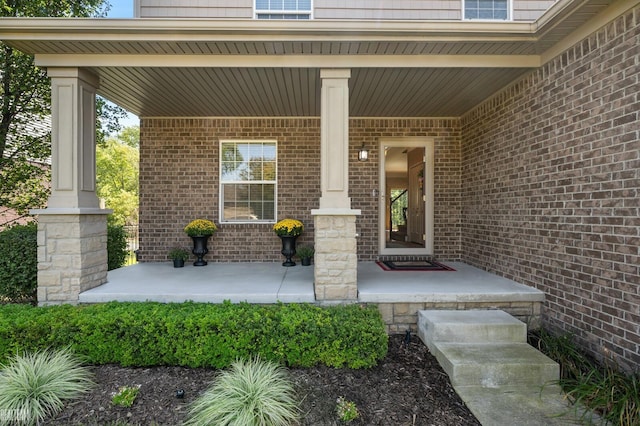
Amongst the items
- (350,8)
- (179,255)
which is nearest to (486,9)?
(350,8)

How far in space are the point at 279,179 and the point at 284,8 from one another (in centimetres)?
281

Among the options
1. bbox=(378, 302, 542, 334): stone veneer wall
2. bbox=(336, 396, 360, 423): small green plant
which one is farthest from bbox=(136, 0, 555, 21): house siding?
bbox=(336, 396, 360, 423): small green plant

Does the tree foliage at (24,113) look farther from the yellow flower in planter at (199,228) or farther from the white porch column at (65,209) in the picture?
the yellow flower in planter at (199,228)

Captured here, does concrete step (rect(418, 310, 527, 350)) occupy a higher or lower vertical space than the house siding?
lower

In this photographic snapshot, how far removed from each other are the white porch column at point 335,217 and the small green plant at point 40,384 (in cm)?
233

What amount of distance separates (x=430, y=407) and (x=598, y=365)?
1.74 metres

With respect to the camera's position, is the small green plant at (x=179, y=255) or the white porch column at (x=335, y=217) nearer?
the white porch column at (x=335, y=217)

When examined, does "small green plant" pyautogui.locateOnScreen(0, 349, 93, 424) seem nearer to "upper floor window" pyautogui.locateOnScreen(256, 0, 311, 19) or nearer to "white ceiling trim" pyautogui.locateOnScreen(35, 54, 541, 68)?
"white ceiling trim" pyautogui.locateOnScreen(35, 54, 541, 68)

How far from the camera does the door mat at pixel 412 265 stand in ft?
16.9

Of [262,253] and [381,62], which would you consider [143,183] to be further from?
[381,62]

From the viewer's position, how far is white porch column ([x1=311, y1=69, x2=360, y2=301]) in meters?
3.70

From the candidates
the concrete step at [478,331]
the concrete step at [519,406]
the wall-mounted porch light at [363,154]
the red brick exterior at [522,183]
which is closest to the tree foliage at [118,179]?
the red brick exterior at [522,183]

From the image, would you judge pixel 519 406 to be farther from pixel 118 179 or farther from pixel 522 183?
pixel 118 179

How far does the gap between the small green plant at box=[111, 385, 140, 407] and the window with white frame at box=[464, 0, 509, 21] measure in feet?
21.2
